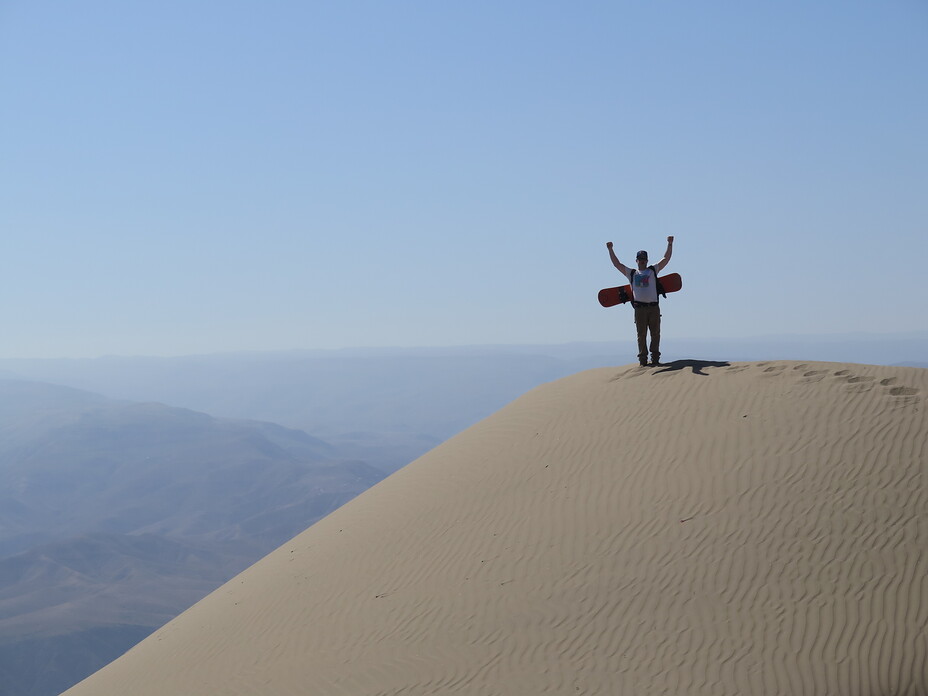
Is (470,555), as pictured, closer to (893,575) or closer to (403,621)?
(403,621)

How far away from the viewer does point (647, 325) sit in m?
14.6

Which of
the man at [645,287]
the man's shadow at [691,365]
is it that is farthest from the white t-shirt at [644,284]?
the man's shadow at [691,365]

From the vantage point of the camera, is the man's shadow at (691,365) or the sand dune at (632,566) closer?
the sand dune at (632,566)

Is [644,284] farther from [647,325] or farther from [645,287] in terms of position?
[647,325]

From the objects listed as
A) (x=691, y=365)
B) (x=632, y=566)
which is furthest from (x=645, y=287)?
(x=632, y=566)

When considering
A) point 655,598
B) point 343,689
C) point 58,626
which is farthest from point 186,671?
point 58,626

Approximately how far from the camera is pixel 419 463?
17062 millimetres

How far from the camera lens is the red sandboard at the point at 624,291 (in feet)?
47.9

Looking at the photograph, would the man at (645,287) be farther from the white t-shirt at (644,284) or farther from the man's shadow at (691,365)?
the man's shadow at (691,365)

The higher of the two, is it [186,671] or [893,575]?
[893,575]

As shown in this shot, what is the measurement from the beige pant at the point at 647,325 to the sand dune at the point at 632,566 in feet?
1.67

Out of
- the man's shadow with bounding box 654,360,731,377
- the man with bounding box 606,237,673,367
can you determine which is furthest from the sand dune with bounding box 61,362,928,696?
the man with bounding box 606,237,673,367

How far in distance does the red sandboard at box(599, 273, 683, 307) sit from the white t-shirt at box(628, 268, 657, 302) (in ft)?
0.85

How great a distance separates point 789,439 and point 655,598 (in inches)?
137
